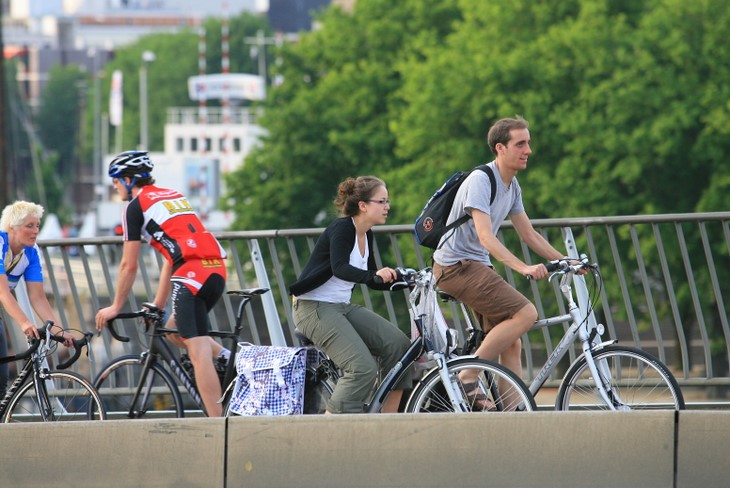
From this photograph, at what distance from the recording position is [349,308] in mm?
7910

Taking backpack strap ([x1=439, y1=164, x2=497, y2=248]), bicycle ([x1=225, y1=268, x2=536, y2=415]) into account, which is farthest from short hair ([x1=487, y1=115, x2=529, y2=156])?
bicycle ([x1=225, y1=268, x2=536, y2=415])

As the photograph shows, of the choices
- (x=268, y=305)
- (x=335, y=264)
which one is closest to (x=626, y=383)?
(x=335, y=264)

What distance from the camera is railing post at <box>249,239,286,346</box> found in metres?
10.1

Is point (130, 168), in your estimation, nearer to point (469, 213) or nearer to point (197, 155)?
point (469, 213)

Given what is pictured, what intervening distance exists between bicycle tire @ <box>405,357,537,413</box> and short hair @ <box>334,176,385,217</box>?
3.00ft

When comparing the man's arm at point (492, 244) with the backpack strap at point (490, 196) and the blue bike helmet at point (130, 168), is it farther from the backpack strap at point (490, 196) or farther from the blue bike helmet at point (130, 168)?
the blue bike helmet at point (130, 168)

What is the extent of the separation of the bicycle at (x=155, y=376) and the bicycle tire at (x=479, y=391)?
1.12 meters

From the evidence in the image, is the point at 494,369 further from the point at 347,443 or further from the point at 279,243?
the point at 279,243

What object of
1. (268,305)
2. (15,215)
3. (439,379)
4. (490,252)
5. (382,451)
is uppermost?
(15,215)

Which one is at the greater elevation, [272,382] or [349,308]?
[349,308]

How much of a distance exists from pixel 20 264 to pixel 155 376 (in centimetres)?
98

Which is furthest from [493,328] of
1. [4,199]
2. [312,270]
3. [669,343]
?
[669,343]

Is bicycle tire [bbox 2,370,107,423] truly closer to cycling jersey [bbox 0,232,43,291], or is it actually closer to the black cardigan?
cycling jersey [bbox 0,232,43,291]

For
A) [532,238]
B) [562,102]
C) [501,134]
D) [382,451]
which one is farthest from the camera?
[562,102]
